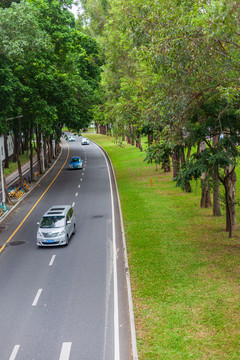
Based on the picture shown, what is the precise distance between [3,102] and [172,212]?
44.0 ft

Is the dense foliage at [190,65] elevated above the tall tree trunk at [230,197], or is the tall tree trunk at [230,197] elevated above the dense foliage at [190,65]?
the dense foliage at [190,65]

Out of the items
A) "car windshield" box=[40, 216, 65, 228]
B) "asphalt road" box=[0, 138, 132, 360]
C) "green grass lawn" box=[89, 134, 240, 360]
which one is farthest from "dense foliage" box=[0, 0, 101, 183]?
"green grass lawn" box=[89, 134, 240, 360]

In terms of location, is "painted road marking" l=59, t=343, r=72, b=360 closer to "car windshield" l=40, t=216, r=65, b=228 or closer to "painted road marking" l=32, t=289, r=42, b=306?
"painted road marking" l=32, t=289, r=42, b=306

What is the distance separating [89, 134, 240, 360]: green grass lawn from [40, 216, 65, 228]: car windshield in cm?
375

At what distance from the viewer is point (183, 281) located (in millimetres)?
15188

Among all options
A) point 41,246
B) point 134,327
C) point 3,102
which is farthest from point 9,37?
point 134,327

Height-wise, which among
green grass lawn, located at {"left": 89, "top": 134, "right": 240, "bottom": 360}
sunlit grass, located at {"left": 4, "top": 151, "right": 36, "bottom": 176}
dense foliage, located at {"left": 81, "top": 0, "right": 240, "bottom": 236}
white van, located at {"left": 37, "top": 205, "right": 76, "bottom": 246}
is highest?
dense foliage, located at {"left": 81, "top": 0, "right": 240, "bottom": 236}

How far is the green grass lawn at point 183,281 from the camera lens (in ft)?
35.7

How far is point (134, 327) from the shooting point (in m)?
11.8

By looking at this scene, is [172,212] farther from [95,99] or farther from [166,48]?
[95,99]

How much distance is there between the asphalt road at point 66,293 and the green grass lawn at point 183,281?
76cm

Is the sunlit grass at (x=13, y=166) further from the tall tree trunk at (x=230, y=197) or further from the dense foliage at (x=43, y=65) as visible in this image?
the tall tree trunk at (x=230, y=197)

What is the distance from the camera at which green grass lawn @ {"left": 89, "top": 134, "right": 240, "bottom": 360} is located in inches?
428

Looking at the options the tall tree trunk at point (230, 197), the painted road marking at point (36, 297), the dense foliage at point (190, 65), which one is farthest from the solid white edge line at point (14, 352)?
the tall tree trunk at point (230, 197)
